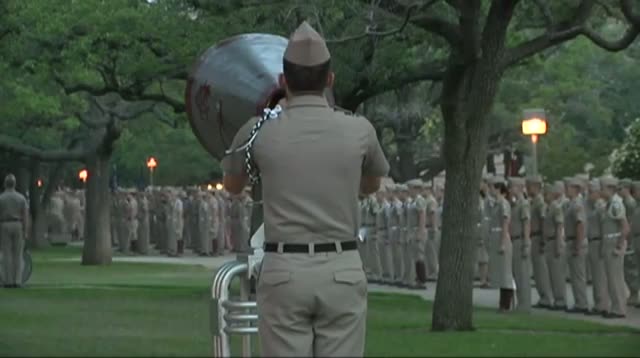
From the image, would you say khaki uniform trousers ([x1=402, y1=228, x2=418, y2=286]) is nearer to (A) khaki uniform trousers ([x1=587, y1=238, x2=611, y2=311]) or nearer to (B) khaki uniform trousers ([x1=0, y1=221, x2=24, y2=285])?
(B) khaki uniform trousers ([x1=0, y1=221, x2=24, y2=285])

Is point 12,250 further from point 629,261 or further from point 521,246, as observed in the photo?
point 629,261

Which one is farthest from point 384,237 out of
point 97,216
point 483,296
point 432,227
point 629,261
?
point 629,261

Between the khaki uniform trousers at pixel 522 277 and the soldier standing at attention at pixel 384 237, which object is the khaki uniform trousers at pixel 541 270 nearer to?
the khaki uniform trousers at pixel 522 277

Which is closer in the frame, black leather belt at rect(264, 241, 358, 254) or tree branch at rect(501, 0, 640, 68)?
black leather belt at rect(264, 241, 358, 254)

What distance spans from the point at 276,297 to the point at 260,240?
2.65 m

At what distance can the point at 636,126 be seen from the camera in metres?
36.5

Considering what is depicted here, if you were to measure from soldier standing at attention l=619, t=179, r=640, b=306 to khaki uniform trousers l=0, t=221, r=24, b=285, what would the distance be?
11.3m

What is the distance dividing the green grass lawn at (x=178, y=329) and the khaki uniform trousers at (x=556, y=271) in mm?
1941

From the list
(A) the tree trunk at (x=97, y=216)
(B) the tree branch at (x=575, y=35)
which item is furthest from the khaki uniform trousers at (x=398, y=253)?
(B) the tree branch at (x=575, y=35)

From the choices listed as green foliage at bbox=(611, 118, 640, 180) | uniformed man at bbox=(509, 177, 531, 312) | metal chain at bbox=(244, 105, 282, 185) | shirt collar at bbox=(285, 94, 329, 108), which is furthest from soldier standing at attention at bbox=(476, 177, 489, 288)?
shirt collar at bbox=(285, 94, 329, 108)

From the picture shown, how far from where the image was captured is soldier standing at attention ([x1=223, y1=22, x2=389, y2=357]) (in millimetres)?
8227

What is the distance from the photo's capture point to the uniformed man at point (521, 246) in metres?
26.4

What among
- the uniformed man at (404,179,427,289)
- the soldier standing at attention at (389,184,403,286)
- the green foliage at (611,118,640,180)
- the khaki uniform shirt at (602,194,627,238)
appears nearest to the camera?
the khaki uniform shirt at (602,194,627,238)

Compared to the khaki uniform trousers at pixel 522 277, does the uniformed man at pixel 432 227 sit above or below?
above
